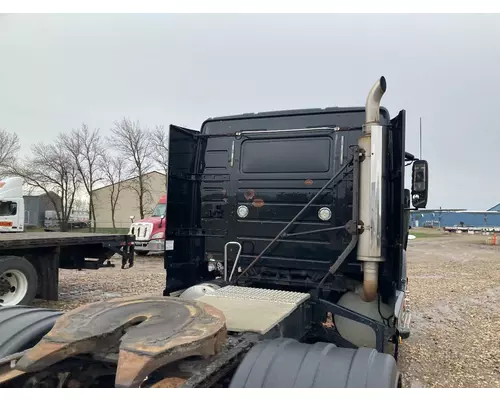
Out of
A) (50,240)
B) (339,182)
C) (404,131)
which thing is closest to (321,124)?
(339,182)

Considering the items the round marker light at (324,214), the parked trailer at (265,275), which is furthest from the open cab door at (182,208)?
the round marker light at (324,214)

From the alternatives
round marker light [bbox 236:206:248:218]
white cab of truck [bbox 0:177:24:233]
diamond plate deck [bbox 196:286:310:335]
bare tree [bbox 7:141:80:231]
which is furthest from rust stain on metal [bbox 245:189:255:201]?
bare tree [bbox 7:141:80:231]

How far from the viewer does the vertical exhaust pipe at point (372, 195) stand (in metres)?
3.71

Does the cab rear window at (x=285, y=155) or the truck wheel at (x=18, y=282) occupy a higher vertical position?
the cab rear window at (x=285, y=155)

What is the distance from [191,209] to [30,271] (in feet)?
11.8

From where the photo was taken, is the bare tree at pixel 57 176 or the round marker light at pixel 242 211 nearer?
the round marker light at pixel 242 211

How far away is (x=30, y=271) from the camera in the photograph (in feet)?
23.3

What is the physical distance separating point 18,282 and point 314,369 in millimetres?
6507

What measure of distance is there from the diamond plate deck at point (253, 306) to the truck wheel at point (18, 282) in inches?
182

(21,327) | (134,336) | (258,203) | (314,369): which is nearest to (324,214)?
(258,203)

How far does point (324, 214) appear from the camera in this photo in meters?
4.51

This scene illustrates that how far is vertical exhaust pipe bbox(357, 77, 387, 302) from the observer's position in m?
3.71

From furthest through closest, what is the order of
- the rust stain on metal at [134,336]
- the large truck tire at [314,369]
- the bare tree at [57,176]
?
the bare tree at [57,176] < the large truck tire at [314,369] < the rust stain on metal at [134,336]

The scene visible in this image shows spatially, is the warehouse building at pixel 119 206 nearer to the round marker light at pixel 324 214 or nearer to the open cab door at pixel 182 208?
the open cab door at pixel 182 208
